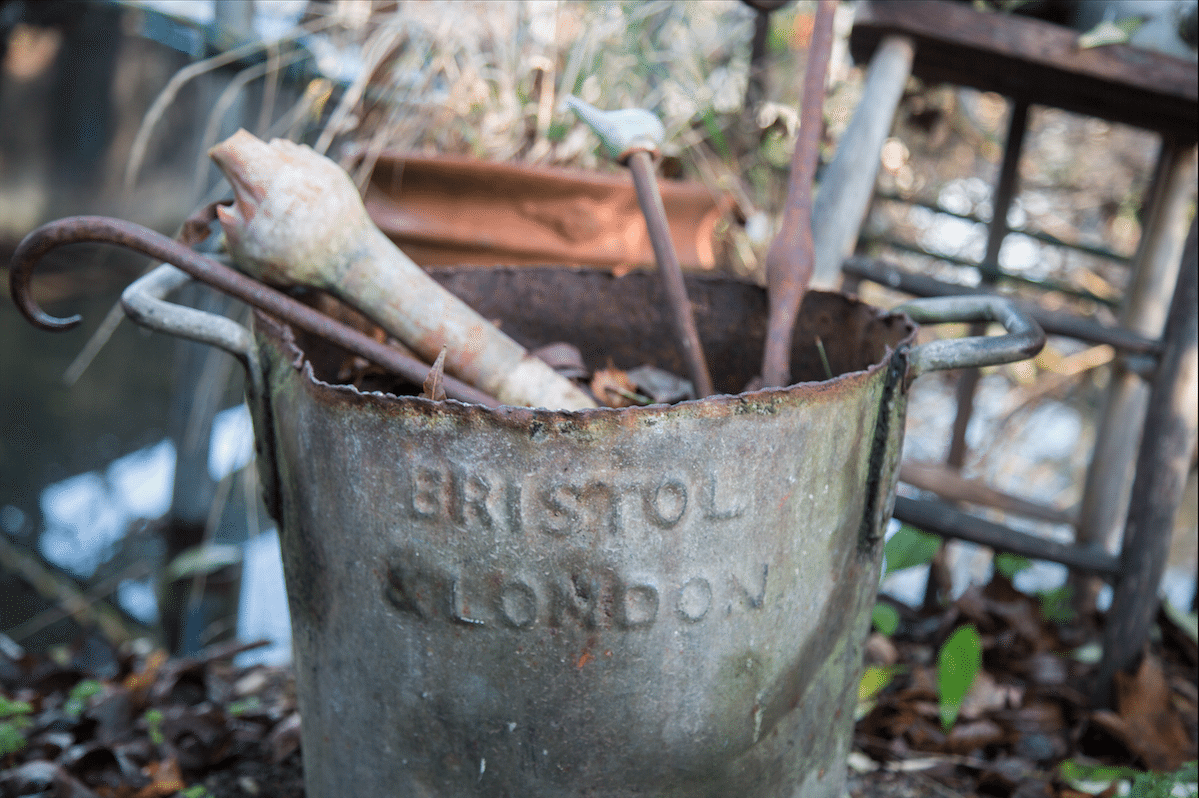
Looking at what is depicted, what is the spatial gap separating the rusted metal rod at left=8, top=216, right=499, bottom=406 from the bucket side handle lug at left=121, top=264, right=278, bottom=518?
5cm

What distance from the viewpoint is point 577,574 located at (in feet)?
2.56

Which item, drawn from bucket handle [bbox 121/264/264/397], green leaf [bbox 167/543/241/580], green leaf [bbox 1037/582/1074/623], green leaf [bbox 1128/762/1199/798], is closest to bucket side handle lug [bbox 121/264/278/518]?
bucket handle [bbox 121/264/264/397]

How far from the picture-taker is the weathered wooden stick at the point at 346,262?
911 mm

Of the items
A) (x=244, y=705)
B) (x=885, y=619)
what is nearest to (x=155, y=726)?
(x=244, y=705)

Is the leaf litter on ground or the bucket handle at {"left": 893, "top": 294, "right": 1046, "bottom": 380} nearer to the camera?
the bucket handle at {"left": 893, "top": 294, "right": 1046, "bottom": 380}

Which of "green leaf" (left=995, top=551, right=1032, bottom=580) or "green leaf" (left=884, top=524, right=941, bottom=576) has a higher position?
"green leaf" (left=884, top=524, right=941, bottom=576)

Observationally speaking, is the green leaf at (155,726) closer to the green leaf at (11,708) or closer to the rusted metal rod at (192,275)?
the green leaf at (11,708)

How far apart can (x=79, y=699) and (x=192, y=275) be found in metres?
1.14

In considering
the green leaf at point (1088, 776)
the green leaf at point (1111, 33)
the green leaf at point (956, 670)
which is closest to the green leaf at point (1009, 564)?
the green leaf at point (956, 670)

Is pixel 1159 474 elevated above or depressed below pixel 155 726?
above

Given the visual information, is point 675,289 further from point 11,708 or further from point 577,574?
point 11,708

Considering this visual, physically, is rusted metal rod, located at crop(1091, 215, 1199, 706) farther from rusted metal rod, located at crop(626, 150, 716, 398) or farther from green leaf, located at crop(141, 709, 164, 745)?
green leaf, located at crop(141, 709, 164, 745)

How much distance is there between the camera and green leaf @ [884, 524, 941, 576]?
168 cm

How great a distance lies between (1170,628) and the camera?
1.76 meters
